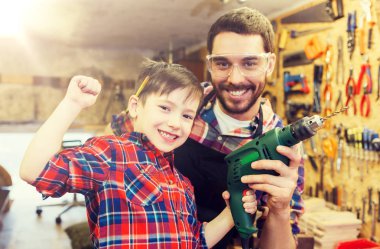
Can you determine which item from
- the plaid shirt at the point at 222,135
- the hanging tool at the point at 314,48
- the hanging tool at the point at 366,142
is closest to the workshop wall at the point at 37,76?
the hanging tool at the point at 314,48

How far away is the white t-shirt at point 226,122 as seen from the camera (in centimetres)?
106

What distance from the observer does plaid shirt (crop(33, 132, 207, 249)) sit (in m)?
0.73

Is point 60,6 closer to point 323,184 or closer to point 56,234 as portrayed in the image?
point 56,234

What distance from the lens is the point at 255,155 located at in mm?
847

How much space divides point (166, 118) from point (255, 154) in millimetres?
216

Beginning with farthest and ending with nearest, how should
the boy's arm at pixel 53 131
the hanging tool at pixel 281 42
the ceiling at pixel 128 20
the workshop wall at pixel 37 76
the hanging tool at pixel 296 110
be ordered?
the workshop wall at pixel 37 76
the ceiling at pixel 128 20
the hanging tool at pixel 281 42
the hanging tool at pixel 296 110
the boy's arm at pixel 53 131

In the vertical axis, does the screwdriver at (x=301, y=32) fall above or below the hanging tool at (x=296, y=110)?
above

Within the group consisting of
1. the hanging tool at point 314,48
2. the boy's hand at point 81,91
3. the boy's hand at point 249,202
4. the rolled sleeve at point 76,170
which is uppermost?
the hanging tool at point 314,48

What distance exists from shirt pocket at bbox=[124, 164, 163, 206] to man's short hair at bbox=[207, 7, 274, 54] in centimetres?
41

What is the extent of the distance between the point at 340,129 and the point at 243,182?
1.90 meters

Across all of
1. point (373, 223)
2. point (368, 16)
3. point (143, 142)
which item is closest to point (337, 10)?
point (368, 16)

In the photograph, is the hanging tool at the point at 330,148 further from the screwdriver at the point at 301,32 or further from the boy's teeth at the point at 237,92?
the boy's teeth at the point at 237,92

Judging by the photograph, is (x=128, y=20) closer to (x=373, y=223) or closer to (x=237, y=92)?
(x=373, y=223)

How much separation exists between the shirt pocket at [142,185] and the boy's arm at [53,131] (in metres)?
0.17
